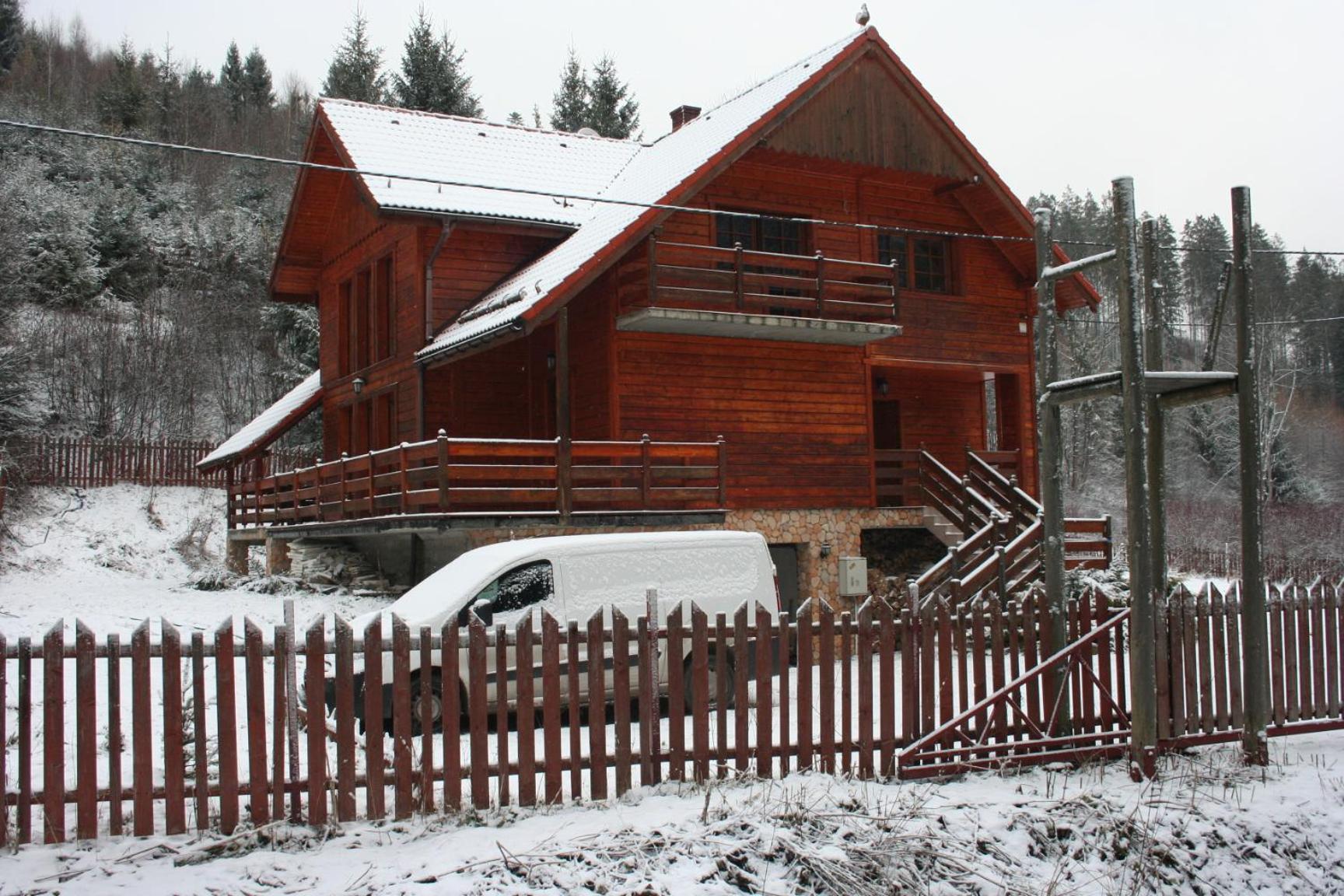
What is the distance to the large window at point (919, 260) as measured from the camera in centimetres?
2219

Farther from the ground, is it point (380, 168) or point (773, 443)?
point (380, 168)

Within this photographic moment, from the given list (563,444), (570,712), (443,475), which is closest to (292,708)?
(570,712)

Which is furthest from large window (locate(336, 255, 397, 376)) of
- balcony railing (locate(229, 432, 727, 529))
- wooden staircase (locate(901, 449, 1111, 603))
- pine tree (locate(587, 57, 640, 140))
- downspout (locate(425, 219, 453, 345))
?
pine tree (locate(587, 57, 640, 140))

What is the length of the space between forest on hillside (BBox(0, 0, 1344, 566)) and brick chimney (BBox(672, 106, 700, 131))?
10212mm

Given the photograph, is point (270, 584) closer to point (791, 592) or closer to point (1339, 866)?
point (791, 592)

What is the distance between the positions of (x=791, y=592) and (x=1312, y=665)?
9943 millimetres

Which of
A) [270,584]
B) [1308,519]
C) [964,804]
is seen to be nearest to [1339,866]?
[964,804]

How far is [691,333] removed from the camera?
63.1 ft

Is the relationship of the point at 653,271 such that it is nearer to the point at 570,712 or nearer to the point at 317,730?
the point at 570,712

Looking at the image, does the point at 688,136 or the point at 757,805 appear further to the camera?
the point at 688,136

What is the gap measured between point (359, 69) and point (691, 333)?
37.3m

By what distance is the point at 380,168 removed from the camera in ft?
67.6

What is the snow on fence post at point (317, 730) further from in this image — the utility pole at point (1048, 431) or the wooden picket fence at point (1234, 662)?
the wooden picket fence at point (1234, 662)

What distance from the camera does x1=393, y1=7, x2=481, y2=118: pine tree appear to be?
147 feet
